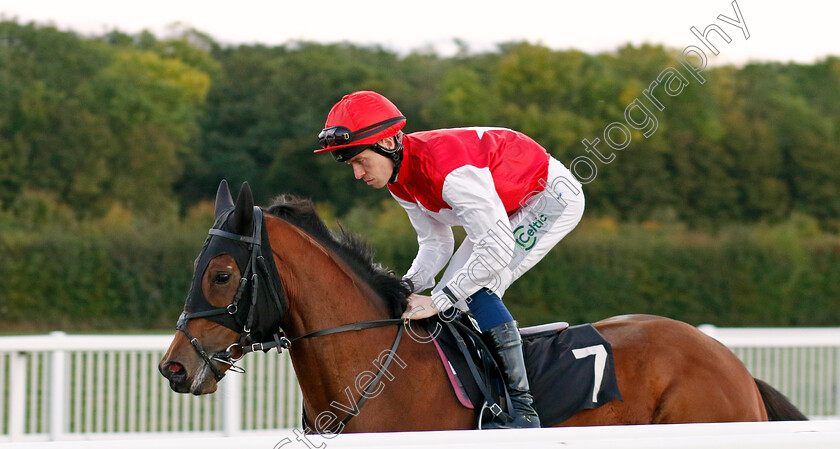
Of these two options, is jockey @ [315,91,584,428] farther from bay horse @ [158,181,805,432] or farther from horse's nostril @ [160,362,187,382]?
horse's nostril @ [160,362,187,382]

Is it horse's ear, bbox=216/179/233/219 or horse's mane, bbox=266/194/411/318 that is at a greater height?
horse's ear, bbox=216/179/233/219

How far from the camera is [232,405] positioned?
4668 mm

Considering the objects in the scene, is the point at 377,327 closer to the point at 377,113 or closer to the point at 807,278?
the point at 377,113

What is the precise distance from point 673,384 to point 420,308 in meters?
0.90

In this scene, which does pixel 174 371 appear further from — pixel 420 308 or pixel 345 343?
pixel 420 308

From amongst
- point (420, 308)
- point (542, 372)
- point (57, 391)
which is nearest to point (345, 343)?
point (420, 308)

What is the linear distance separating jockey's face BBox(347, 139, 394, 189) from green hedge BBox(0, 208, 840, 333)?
11.7 meters

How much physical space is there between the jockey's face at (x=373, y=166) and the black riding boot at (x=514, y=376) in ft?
2.01

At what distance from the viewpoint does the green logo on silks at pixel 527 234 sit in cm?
290

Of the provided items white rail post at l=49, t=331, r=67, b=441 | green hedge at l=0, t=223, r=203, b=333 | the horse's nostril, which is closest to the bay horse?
the horse's nostril

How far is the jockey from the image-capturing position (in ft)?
8.22

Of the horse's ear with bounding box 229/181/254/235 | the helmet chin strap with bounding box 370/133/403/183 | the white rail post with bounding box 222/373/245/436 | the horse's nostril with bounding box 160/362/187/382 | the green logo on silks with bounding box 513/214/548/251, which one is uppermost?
the helmet chin strap with bounding box 370/133/403/183

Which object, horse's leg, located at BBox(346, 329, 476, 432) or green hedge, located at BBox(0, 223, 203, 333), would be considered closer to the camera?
horse's leg, located at BBox(346, 329, 476, 432)

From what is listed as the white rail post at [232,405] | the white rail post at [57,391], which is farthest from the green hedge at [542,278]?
the white rail post at [57,391]
